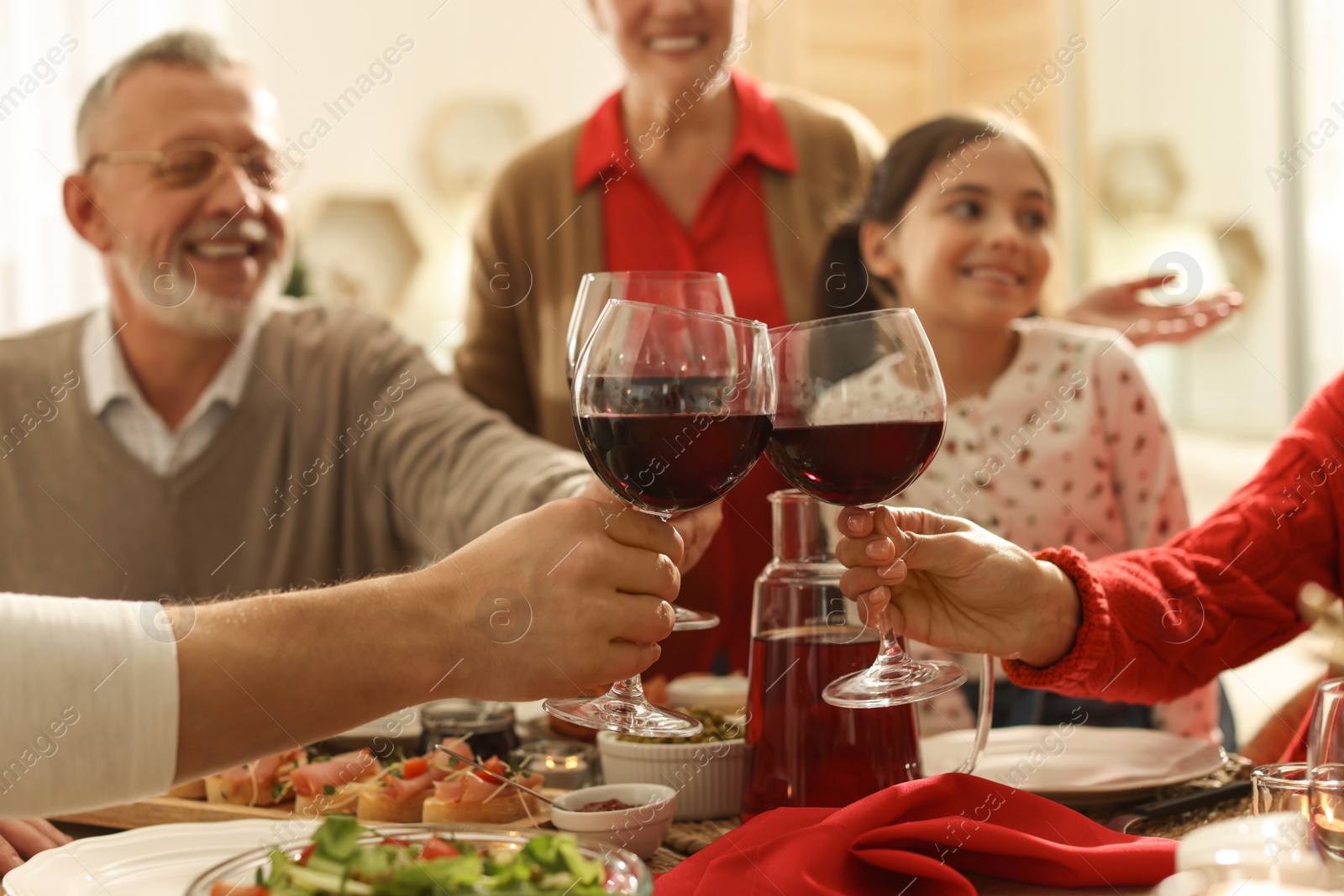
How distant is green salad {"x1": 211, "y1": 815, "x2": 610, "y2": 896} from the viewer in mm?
534

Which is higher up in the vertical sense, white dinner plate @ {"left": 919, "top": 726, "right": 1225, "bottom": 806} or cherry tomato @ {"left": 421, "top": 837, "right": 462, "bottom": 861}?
cherry tomato @ {"left": 421, "top": 837, "right": 462, "bottom": 861}

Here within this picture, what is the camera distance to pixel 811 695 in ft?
3.01

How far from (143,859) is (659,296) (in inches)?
23.6

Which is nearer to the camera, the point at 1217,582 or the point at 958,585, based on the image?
the point at 958,585

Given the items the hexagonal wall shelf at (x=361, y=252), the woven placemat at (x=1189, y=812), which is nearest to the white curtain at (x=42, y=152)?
the hexagonal wall shelf at (x=361, y=252)

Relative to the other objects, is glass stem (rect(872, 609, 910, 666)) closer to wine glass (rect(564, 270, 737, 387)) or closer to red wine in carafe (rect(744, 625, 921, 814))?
red wine in carafe (rect(744, 625, 921, 814))

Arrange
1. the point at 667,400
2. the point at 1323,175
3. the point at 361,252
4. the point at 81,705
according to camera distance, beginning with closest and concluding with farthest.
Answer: the point at 81,705 < the point at 667,400 < the point at 1323,175 < the point at 361,252

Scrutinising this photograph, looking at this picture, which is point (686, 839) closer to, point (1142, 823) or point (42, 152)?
point (1142, 823)

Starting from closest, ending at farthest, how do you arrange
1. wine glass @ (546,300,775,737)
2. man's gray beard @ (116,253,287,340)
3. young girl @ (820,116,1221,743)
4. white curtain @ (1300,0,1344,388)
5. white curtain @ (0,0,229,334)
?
wine glass @ (546,300,775,737) < young girl @ (820,116,1221,743) < man's gray beard @ (116,253,287,340) < white curtain @ (0,0,229,334) < white curtain @ (1300,0,1344,388)

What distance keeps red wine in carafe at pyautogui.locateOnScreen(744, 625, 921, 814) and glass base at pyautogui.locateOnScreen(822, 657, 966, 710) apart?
55 millimetres

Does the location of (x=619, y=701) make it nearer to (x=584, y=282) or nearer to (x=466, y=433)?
(x=584, y=282)

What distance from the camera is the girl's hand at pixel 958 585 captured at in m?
0.86

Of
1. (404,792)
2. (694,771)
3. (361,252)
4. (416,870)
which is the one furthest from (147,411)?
(361,252)

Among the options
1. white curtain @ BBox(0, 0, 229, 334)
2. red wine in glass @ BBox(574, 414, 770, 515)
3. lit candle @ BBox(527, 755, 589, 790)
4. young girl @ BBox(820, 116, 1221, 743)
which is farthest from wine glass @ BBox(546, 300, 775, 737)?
white curtain @ BBox(0, 0, 229, 334)
